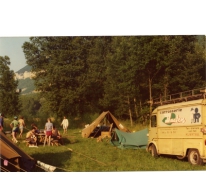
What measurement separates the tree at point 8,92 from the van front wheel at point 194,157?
819 cm

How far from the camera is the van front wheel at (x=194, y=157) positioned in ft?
43.2

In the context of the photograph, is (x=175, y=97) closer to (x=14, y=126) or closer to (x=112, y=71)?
(x=112, y=71)

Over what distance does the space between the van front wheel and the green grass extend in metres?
0.19

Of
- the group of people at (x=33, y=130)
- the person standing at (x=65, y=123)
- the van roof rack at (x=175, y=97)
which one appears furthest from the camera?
the person standing at (x=65, y=123)

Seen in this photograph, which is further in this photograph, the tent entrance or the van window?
the tent entrance

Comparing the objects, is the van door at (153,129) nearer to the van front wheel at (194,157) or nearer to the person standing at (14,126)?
the van front wheel at (194,157)

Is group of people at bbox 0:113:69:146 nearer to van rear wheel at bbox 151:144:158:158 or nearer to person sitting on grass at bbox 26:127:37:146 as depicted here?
person sitting on grass at bbox 26:127:37:146

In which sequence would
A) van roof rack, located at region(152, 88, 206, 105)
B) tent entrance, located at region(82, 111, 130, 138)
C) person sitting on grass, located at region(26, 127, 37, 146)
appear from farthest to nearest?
tent entrance, located at region(82, 111, 130, 138) < person sitting on grass, located at region(26, 127, 37, 146) < van roof rack, located at region(152, 88, 206, 105)

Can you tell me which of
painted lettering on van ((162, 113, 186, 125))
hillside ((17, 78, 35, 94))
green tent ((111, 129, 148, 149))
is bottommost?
green tent ((111, 129, 148, 149))

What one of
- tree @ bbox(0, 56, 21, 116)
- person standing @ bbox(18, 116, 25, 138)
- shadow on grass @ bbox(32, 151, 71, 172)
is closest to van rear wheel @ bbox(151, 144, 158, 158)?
shadow on grass @ bbox(32, 151, 71, 172)

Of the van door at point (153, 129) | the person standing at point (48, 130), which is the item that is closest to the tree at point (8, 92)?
the person standing at point (48, 130)

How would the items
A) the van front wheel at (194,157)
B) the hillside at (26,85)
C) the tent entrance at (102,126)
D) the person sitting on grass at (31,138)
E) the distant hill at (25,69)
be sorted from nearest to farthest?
the van front wheel at (194,157) < the person sitting on grass at (31,138) < the distant hill at (25,69) < the hillside at (26,85) < the tent entrance at (102,126)

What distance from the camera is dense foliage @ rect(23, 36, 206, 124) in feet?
54.4
